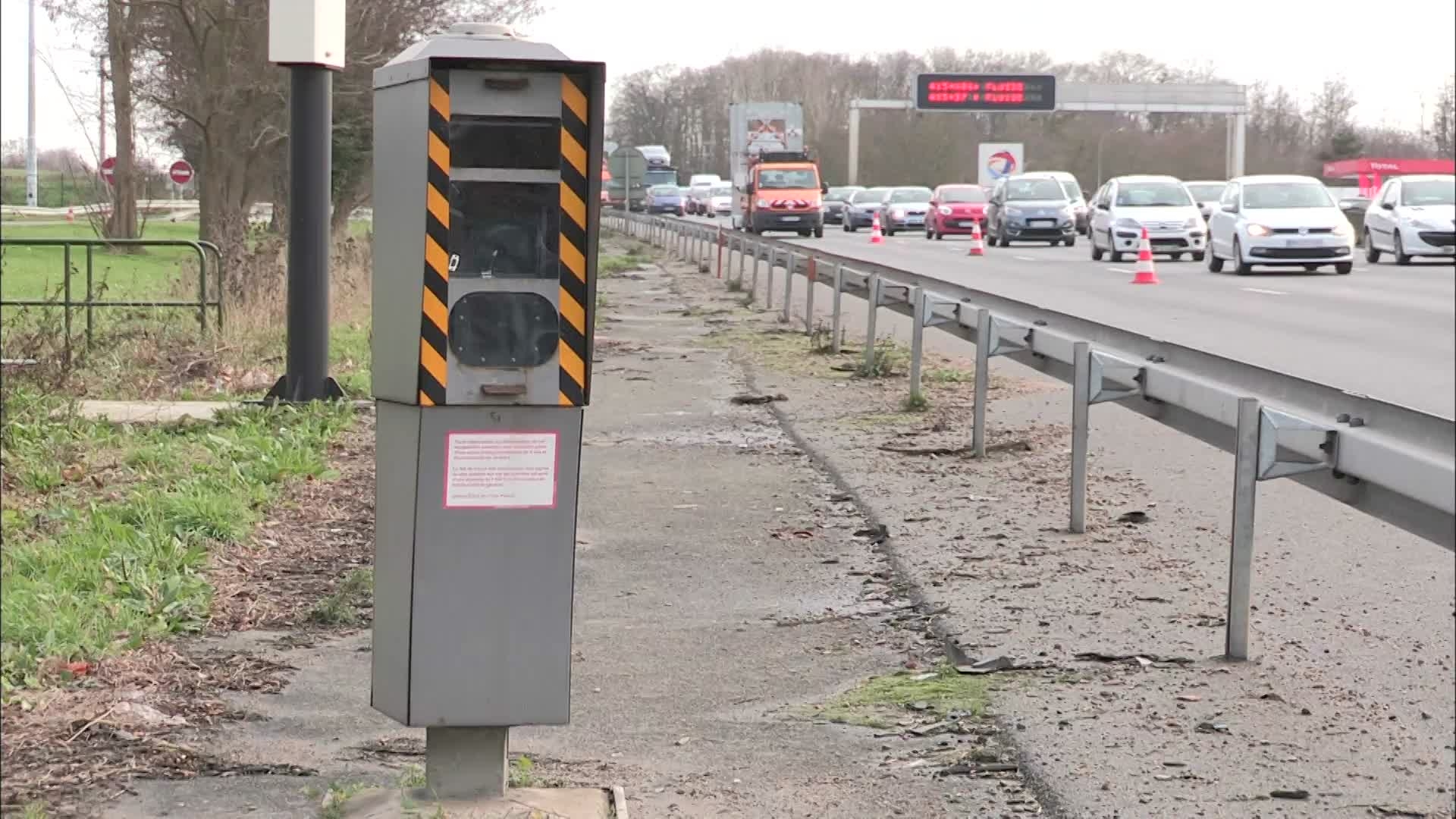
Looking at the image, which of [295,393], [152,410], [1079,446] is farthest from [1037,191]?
[1079,446]

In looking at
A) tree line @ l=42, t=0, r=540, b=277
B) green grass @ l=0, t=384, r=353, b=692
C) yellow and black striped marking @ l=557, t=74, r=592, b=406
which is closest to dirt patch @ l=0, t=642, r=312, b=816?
green grass @ l=0, t=384, r=353, b=692

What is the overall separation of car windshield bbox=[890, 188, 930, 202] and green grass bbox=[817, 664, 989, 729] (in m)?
51.9

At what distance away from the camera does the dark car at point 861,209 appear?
6178 centimetres

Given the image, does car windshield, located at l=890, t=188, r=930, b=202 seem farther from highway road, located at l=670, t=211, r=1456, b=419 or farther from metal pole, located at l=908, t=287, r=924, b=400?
metal pole, located at l=908, t=287, r=924, b=400

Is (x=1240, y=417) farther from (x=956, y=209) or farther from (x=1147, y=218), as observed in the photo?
(x=956, y=209)

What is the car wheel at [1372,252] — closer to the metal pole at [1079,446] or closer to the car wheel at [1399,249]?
the car wheel at [1399,249]

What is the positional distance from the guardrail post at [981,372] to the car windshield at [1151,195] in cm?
2498

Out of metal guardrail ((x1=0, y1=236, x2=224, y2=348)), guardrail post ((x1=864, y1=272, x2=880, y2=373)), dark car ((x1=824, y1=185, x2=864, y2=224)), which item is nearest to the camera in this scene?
guardrail post ((x1=864, y1=272, x2=880, y2=373))

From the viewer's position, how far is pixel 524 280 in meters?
4.34

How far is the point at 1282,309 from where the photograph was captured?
22.5 metres

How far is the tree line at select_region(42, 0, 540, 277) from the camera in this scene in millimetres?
22812

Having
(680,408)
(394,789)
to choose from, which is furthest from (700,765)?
(680,408)

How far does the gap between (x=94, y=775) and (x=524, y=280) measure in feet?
5.57

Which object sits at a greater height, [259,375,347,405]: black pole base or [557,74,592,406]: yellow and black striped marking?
[557,74,592,406]: yellow and black striped marking
